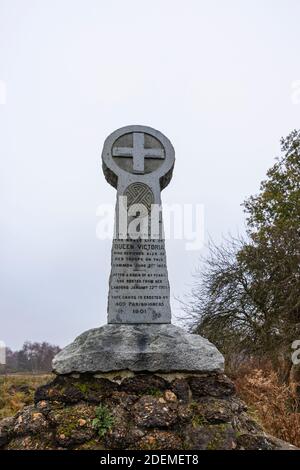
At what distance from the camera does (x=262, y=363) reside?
1343 cm

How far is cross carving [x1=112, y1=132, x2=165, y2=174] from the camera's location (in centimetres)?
510

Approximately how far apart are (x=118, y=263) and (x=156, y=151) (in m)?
1.64

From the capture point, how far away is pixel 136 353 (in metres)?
3.82

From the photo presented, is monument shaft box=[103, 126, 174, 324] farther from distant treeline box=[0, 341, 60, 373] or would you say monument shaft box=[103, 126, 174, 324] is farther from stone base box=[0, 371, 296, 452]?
distant treeline box=[0, 341, 60, 373]

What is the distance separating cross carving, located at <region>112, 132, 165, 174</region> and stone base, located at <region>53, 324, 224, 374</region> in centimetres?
214

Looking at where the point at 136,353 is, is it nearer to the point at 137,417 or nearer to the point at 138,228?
the point at 137,417

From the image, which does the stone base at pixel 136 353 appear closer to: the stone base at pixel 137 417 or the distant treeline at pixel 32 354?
the stone base at pixel 137 417

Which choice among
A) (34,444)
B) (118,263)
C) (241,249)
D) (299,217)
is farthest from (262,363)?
(34,444)

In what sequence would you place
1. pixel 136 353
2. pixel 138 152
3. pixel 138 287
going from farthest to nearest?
pixel 138 152 → pixel 138 287 → pixel 136 353

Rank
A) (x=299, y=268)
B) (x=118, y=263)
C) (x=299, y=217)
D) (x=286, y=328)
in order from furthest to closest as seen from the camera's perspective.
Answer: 1. (x=299, y=217)
2. (x=299, y=268)
3. (x=286, y=328)
4. (x=118, y=263)

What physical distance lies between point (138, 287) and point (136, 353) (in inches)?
36.4

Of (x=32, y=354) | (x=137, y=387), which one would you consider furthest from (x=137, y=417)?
(x=32, y=354)

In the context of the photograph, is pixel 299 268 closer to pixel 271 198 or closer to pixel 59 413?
pixel 271 198

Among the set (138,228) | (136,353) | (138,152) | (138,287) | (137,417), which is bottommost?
(137,417)
